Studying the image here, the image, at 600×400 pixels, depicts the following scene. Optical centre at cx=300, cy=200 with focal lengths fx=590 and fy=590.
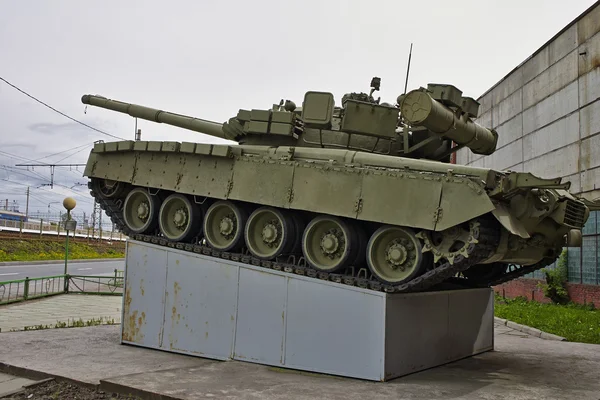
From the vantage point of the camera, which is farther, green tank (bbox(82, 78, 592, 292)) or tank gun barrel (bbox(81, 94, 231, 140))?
tank gun barrel (bbox(81, 94, 231, 140))

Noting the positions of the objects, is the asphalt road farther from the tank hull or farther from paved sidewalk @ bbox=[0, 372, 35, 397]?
paved sidewalk @ bbox=[0, 372, 35, 397]

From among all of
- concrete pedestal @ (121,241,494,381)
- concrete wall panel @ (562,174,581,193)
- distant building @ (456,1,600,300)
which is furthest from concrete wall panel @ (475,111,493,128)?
concrete pedestal @ (121,241,494,381)

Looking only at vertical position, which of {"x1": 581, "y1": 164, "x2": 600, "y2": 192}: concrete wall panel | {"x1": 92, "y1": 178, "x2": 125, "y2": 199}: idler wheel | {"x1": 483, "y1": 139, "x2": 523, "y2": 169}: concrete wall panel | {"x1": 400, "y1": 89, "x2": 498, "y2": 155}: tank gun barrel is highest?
{"x1": 483, "y1": 139, "x2": 523, "y2": 169}: concrete wall panel

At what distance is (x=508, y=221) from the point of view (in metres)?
8.09

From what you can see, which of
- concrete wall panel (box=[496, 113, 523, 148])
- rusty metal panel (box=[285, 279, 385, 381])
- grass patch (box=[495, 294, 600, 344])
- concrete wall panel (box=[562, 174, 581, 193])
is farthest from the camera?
concrete wall panel (box=[496, 113, 523, 148])

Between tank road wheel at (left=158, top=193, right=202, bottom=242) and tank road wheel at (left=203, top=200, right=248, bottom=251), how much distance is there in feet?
1.12

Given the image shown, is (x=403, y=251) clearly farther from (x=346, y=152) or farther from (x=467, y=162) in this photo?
(x=467, y=162)

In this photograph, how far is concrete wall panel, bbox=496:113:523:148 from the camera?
77.8 feet

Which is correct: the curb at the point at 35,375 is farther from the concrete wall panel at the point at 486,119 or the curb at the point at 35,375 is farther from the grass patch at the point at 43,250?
the grass patch at the point at 43,250

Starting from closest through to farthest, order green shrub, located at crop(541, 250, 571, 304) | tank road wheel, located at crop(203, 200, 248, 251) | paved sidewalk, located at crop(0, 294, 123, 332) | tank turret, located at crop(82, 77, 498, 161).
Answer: tank turret, located at crop(82, 77, 498, 161) → tank road wheel, located at crop(203, 200, 248, 251) → paved sidewalk, located at crop(0, 294, 123, 332) → green shrub, located at crop(541, 250, 571, 304)

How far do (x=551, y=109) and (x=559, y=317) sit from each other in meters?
7.71

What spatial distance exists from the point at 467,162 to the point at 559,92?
391 inches

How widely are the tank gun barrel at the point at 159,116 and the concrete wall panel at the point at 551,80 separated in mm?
12917

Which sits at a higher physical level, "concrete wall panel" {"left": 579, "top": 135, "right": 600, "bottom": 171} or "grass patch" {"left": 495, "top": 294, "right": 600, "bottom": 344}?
"concrete wall panel" {"left": 579, "top": 135, "right": 600, "bottom": 171}
